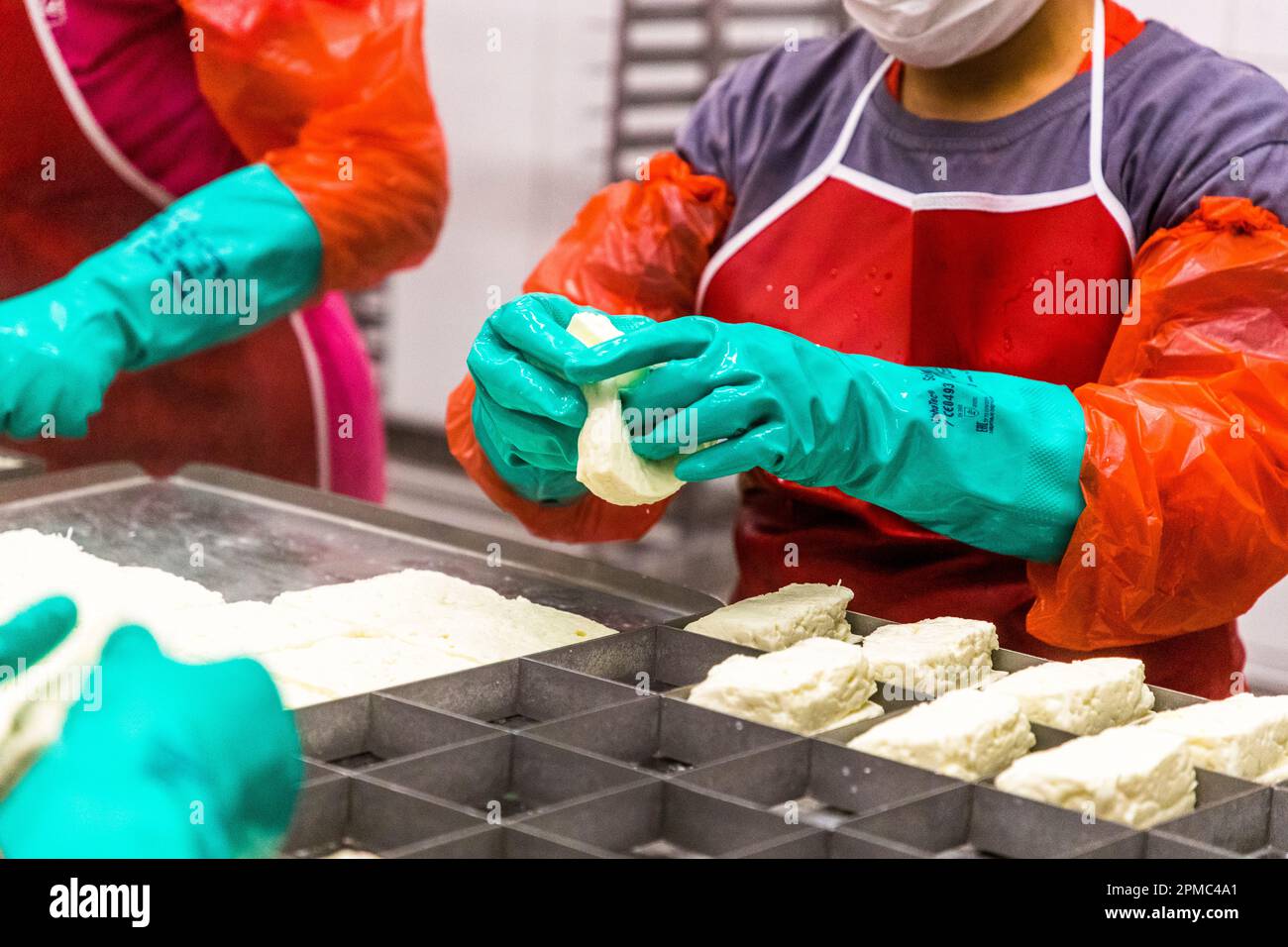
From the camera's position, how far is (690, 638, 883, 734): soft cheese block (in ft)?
5.23

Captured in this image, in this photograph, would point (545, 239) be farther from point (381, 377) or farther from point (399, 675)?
point (399, 675)

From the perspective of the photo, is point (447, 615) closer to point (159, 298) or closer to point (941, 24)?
→ point (159, 298)

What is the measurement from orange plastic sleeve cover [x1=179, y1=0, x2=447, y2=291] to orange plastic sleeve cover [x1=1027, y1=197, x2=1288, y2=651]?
130cm

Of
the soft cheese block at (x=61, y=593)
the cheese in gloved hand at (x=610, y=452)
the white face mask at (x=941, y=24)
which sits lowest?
the soft cheese block at (x=61, y=593)

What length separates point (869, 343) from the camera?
2297 millimetres

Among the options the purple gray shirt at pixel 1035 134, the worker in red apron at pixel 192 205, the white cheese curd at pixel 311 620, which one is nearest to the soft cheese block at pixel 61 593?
the white cheese curd at pixel 311 620

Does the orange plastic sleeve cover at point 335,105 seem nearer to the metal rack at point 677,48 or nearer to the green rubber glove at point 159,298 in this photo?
the green rubber glove at point 159,298

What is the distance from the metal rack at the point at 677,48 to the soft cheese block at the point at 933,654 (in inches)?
126

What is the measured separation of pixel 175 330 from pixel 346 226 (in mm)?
339

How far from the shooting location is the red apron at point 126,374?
→ 271 centimetres

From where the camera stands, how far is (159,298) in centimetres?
252

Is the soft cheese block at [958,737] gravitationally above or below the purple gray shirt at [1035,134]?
below
